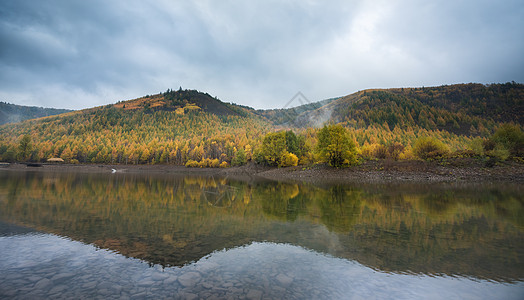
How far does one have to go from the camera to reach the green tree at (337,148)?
49.6 m

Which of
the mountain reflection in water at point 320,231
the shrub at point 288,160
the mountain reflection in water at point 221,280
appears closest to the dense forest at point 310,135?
the shrub at point 288,160

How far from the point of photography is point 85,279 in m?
5.51

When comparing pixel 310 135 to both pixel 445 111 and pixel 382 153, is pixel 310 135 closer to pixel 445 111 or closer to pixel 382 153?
pixel 382 153

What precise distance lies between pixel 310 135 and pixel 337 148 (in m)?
54.6

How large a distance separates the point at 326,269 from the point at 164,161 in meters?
109

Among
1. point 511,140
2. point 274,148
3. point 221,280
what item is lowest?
point 221,280

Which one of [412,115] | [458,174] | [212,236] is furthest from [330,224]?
[412,115]

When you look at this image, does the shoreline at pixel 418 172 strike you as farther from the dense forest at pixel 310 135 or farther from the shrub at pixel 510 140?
the shrub at pixel 510 140

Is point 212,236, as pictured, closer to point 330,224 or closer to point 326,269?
point 326,269

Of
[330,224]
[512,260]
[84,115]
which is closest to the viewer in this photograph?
[512,260]

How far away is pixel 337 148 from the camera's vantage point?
163ft

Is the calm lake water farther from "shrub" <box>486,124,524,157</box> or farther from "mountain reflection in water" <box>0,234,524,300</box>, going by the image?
"shrub" <box>486,124,524,157</box>

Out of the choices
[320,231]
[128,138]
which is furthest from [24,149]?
[320,231]

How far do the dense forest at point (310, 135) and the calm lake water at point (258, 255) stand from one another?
4073 centimetres
